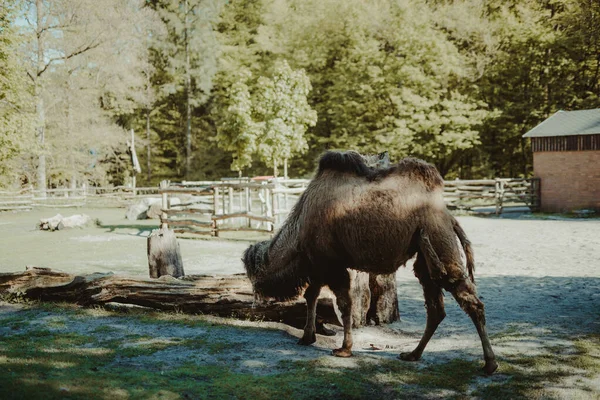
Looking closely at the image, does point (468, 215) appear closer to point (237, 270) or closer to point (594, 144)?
point (594, 144)

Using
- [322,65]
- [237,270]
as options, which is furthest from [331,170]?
[322,65]

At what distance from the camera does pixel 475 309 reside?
4676mm

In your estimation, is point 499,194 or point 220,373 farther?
point 499,194

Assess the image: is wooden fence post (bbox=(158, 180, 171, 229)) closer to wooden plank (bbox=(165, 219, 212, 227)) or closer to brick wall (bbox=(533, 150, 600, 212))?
wooden plank (bbox=(165, 219, 212, 227))

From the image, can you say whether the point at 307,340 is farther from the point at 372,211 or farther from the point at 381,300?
the point at 372,211

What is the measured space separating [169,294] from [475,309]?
3908 millimetres

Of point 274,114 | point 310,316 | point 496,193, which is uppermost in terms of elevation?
point 274,114

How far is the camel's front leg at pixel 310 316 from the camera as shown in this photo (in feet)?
18.4

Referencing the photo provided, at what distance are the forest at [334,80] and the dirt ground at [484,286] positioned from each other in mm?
12793

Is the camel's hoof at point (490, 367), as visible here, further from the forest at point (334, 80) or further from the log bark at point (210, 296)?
the forest at point (334, 80)

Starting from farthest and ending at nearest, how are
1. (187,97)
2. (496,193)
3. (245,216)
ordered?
(187,97) < (496,193) < (245,216)

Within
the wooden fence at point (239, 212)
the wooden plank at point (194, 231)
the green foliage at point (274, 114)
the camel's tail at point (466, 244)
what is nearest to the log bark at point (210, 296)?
the camel's tail at point (466, 244)

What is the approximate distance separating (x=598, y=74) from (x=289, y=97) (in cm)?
1970

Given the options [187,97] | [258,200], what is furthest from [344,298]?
[187,97]
